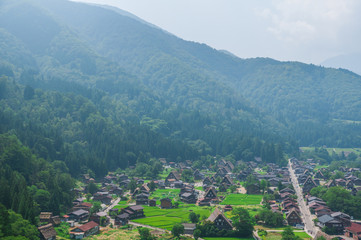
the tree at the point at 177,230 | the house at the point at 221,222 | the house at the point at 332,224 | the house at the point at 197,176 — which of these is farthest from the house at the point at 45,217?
the house at the point at 197,176

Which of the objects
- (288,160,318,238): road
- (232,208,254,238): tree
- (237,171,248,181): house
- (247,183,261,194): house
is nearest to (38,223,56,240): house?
(232,208,254,238): tree

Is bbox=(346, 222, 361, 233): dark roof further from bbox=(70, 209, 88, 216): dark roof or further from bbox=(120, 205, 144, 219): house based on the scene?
bbox=(70, 209, 88, 216): dark roof

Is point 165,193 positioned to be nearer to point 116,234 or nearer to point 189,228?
point 189,228

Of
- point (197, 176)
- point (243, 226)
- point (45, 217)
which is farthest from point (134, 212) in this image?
point (197, 176)

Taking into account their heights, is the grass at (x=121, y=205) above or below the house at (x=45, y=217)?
below

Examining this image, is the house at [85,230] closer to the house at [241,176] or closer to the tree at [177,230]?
the tree at [177,230]

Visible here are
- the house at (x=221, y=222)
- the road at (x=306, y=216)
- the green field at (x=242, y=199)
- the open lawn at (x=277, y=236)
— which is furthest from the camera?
the green field at (x=242, y=199)

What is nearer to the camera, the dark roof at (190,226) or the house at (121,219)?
the dark roof at (190,226)
